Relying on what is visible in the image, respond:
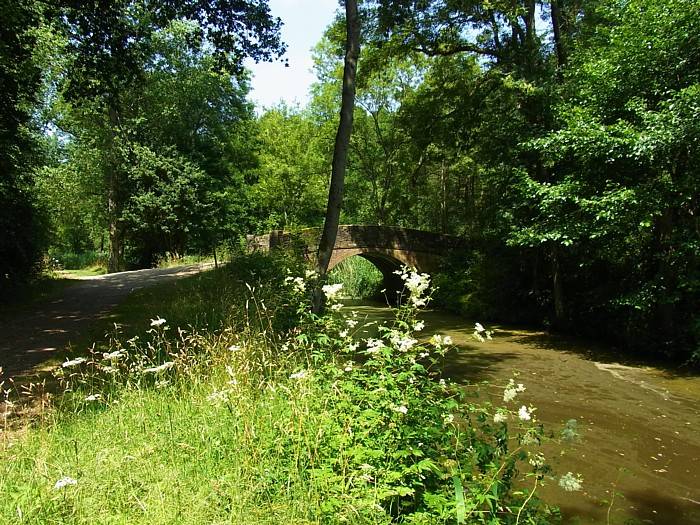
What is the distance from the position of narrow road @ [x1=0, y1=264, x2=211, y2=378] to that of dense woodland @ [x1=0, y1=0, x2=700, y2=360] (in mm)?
1970

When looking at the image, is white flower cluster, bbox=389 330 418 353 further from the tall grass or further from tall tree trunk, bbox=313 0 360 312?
the tall grass

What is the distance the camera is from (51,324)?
8445mm

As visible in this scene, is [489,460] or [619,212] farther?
[619,212]

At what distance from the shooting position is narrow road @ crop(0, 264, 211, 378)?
618 cm

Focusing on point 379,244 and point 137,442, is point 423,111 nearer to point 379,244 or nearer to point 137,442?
point 379,244

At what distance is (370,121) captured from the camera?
27.5 meters

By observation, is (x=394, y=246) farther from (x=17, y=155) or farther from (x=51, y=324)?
(x=51, y=324)

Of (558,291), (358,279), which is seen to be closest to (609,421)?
(558,291)

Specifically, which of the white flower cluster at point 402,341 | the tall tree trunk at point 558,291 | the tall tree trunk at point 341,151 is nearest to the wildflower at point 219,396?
the white flower cluster at point 402,341

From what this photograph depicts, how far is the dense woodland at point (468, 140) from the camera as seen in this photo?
9312mm

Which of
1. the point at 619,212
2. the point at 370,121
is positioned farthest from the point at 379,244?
the point at 619,212

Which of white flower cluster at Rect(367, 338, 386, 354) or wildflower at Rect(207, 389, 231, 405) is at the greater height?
white flower cluster at Rect(367, 338, 386, 354)

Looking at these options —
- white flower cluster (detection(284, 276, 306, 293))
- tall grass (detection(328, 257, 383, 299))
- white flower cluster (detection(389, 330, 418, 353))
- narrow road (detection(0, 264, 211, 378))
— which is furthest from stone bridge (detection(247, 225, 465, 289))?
white flower cluster (detection(389, 330, 418, 353))

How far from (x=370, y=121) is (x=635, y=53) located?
18.9 metres
